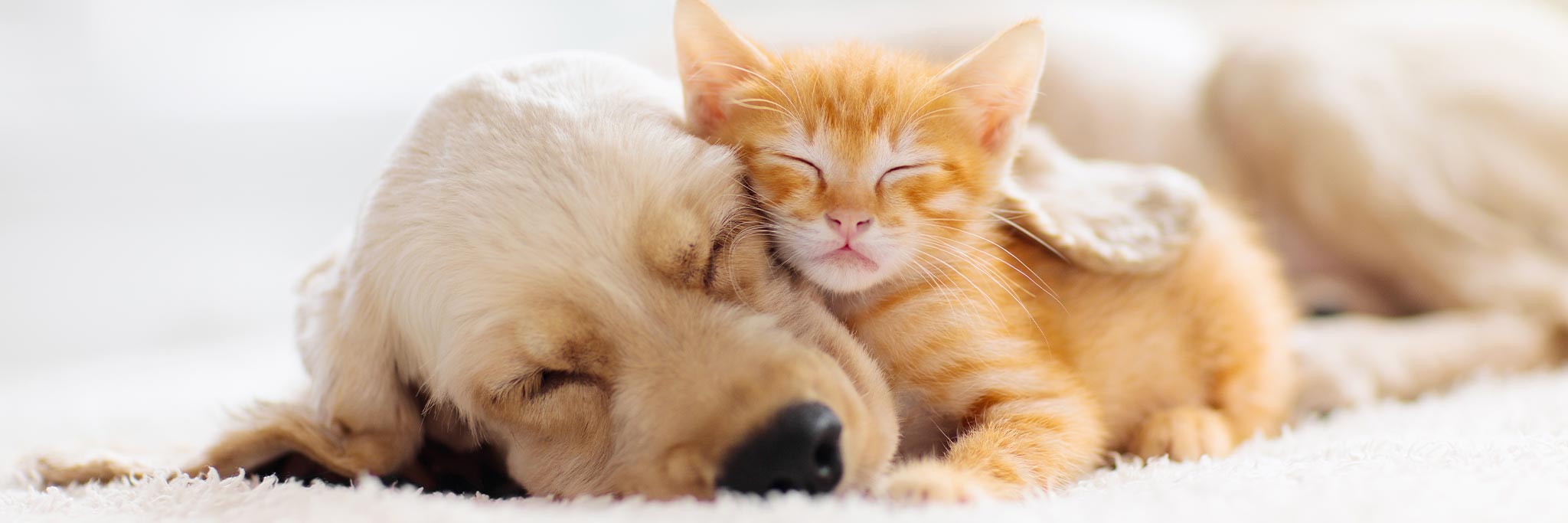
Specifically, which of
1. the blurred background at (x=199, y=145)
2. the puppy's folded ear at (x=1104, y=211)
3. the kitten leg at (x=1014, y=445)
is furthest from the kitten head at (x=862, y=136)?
the blurred background at (x=199, y=145)

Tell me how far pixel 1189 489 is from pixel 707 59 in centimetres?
86

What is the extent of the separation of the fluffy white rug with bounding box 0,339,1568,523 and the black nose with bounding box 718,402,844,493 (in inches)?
2.0

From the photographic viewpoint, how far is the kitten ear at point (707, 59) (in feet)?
5.00

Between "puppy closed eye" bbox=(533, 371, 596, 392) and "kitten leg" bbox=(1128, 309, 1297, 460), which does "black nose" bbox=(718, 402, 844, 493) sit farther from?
"kitten leg" bbox=(1128, 309, 1297, 460)

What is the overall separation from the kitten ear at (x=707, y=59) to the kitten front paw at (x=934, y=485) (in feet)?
2.01

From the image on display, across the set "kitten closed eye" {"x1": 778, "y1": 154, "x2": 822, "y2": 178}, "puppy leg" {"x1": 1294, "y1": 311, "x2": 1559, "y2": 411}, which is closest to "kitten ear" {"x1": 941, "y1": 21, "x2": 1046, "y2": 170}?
"kitten closed eye" {"x1": 778, "y1": 154, "x2": 822, "y2": 178}

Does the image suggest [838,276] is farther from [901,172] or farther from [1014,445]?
[1014,445]

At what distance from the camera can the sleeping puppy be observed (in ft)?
4.13

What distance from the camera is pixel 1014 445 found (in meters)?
1.42

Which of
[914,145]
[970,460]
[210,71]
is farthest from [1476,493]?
[210,71]

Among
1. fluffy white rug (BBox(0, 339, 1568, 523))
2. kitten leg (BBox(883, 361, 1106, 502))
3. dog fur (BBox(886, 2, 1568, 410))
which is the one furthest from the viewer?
dog fur (BBox(886, 2, 1568, 410))

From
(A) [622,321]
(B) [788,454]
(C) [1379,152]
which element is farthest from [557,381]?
(C) [1379,152]

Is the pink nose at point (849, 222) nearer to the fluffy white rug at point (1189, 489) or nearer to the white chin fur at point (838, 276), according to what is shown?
the white chin fur at point (838, 276)

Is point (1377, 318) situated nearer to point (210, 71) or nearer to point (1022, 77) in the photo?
point (1022, 77)
